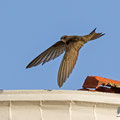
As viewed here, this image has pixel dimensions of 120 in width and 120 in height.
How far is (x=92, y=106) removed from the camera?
10383 mm

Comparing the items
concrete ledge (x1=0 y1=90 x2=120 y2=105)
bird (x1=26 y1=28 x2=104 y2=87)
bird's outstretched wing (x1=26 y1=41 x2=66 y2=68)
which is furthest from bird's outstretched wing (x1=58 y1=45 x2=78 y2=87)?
concrete ledge (x1=0 y1=90 x2=120 y2=105)

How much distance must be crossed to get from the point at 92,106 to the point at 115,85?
4.76 feet

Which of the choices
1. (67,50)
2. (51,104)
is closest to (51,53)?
(67,50)

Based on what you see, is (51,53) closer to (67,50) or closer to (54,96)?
(67,50)

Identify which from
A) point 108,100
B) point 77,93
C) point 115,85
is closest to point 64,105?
point 77,93

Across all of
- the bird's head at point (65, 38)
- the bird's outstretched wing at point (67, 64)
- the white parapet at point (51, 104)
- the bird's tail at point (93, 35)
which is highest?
the bird's tail at point (93, 35)

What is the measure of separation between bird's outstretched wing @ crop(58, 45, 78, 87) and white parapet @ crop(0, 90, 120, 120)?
872mm

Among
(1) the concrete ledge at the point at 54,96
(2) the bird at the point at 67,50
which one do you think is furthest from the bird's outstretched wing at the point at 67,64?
(1) the concrete ledge at the point at 54,96

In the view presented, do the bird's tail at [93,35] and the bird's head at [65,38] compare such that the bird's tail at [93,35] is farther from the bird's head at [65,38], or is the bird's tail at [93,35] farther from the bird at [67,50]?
the bird's head at [65,38]

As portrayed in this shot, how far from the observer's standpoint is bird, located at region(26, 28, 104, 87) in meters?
12.2

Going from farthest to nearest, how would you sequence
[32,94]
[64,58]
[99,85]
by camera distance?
[64,58]
[99,85]
[32,94]

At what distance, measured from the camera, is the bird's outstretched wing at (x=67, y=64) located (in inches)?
442

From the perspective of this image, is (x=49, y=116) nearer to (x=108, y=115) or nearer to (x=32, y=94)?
(x=32, y=94)

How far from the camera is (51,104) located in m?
10.2
